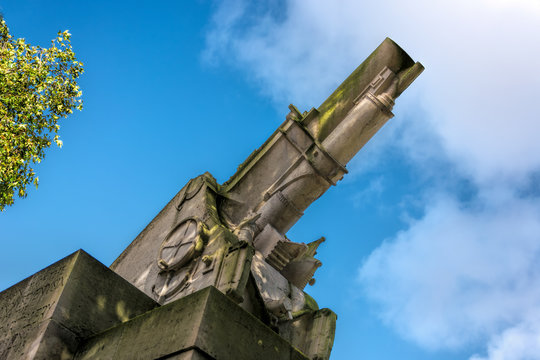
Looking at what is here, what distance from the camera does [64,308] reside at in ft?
20.6

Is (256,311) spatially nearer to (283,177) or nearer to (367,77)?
(283,177)

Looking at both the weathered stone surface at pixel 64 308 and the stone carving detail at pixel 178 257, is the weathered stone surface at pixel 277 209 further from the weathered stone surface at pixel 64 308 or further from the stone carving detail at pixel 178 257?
the weathered stone surface at pixel 64 308

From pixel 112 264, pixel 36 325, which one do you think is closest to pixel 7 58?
pixel 112 264

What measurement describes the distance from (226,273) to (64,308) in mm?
3414

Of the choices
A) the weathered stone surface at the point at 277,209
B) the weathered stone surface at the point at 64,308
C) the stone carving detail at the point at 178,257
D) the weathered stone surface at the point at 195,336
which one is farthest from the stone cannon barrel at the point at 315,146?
the weathered stone surface at the point at 195,336

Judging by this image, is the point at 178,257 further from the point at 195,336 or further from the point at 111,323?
the point at 195,336

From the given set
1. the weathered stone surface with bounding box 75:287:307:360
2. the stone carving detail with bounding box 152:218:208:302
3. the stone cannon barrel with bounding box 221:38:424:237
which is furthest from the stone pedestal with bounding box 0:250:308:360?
the stone cannon barrel with bounding box 221:38:424:237

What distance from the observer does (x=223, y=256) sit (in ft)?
33.3

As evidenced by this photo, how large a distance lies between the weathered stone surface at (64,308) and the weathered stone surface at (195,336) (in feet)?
1.19

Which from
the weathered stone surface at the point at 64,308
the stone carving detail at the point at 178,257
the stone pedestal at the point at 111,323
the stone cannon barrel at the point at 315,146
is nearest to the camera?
the stone pedestal at the point at 111,323

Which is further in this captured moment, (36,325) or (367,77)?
(367,77)

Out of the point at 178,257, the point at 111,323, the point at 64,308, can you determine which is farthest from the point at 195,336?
the point at 178,257

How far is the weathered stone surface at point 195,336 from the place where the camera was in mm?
5145

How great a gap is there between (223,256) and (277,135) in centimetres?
439
